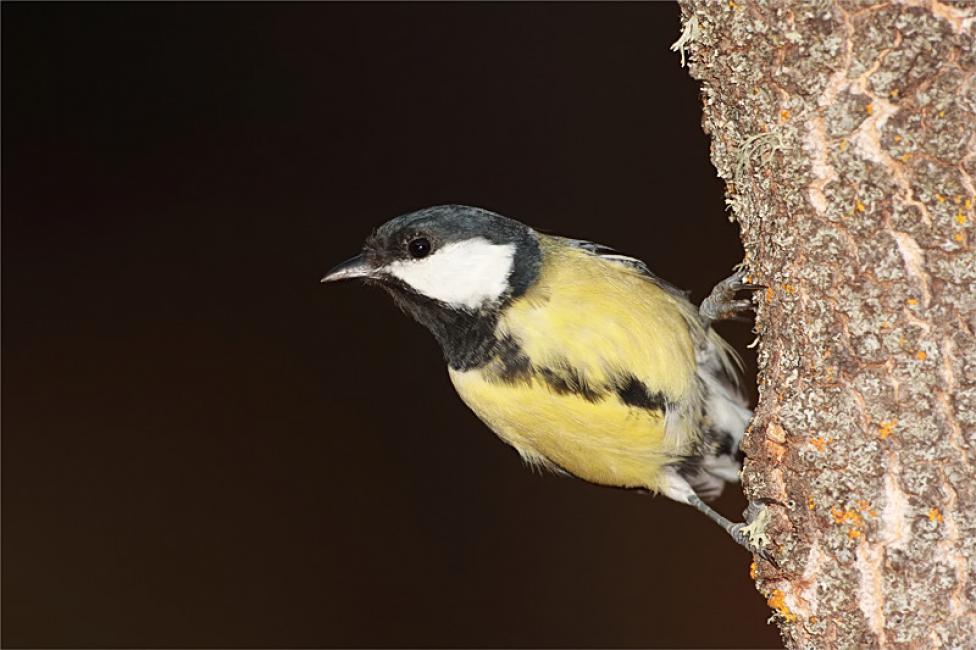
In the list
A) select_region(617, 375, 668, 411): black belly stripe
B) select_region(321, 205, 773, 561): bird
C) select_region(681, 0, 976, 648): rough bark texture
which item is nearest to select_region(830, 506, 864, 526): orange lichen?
select_region(681, 0, 976, 648): rough bark texture

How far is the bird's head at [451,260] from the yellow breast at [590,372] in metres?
0.05

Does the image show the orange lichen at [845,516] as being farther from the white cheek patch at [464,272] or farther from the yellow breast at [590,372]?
the white cheek patch at [464,272]

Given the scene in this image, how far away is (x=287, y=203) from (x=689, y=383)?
2051 millimetres

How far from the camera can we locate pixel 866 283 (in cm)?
108

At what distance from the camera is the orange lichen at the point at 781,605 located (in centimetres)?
120

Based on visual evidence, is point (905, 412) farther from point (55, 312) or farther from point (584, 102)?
point (55, 312)

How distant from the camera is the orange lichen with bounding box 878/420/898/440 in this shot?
1082mm

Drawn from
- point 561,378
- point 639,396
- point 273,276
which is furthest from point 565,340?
point 273,276

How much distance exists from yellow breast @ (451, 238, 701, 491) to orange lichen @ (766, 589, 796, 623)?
42 cm

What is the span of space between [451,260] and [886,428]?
2.55ft

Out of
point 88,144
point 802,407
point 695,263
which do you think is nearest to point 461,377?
point 802,407

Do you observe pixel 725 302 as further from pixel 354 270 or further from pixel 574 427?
pixel 354 270

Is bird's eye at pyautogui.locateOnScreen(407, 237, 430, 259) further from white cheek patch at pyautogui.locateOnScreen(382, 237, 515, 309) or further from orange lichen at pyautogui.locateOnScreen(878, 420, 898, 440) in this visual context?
orange lichen at pyautogui.locateOnScreen(878, 420, 898, 440)

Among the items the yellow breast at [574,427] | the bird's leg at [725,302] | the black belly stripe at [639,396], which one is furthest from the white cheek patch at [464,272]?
the bird's leg at [725,302]
